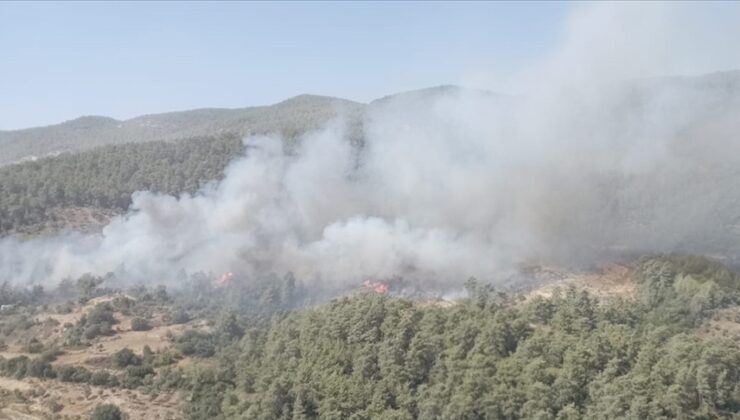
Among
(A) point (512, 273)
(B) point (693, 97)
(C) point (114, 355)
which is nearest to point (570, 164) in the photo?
(A) point (512, 273)

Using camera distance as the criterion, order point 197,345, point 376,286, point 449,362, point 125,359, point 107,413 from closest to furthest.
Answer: point 107,413 → point 449,362 → point 125,359 → point 197,345 → point 376,286

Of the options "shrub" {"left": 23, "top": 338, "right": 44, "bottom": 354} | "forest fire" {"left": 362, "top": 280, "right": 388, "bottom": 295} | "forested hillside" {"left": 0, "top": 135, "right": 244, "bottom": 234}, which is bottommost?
"shrub" {"left": 23, "top": 338, "right": 44, "bottom": 354}

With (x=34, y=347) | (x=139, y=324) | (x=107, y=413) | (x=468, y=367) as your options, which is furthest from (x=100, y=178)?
(x=468, y=367)

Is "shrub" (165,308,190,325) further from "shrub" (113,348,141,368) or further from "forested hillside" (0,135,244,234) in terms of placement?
"forested hillside" (0,135,244,234)

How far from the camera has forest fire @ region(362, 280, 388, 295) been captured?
5716 cm

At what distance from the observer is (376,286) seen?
57781 millimetres

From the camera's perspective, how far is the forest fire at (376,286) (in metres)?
57.2

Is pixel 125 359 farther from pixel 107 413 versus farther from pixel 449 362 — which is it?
pixel 449 362

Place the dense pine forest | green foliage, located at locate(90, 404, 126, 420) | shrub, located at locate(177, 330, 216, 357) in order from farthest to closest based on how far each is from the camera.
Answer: shrub, located at locate(177, 330, 216, 357), green foliage, located at locate(90, 404, 126, 420), the dense pine forest

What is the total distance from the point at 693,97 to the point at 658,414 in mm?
100127

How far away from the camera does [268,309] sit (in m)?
53.9

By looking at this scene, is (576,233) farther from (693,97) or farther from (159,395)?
(693,97)

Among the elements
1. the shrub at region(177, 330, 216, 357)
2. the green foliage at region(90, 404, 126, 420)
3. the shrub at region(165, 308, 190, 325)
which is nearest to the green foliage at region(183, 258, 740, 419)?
the shrub at region(177, 330, 216, 357)

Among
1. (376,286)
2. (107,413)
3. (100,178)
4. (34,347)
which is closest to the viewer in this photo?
(107,413)
